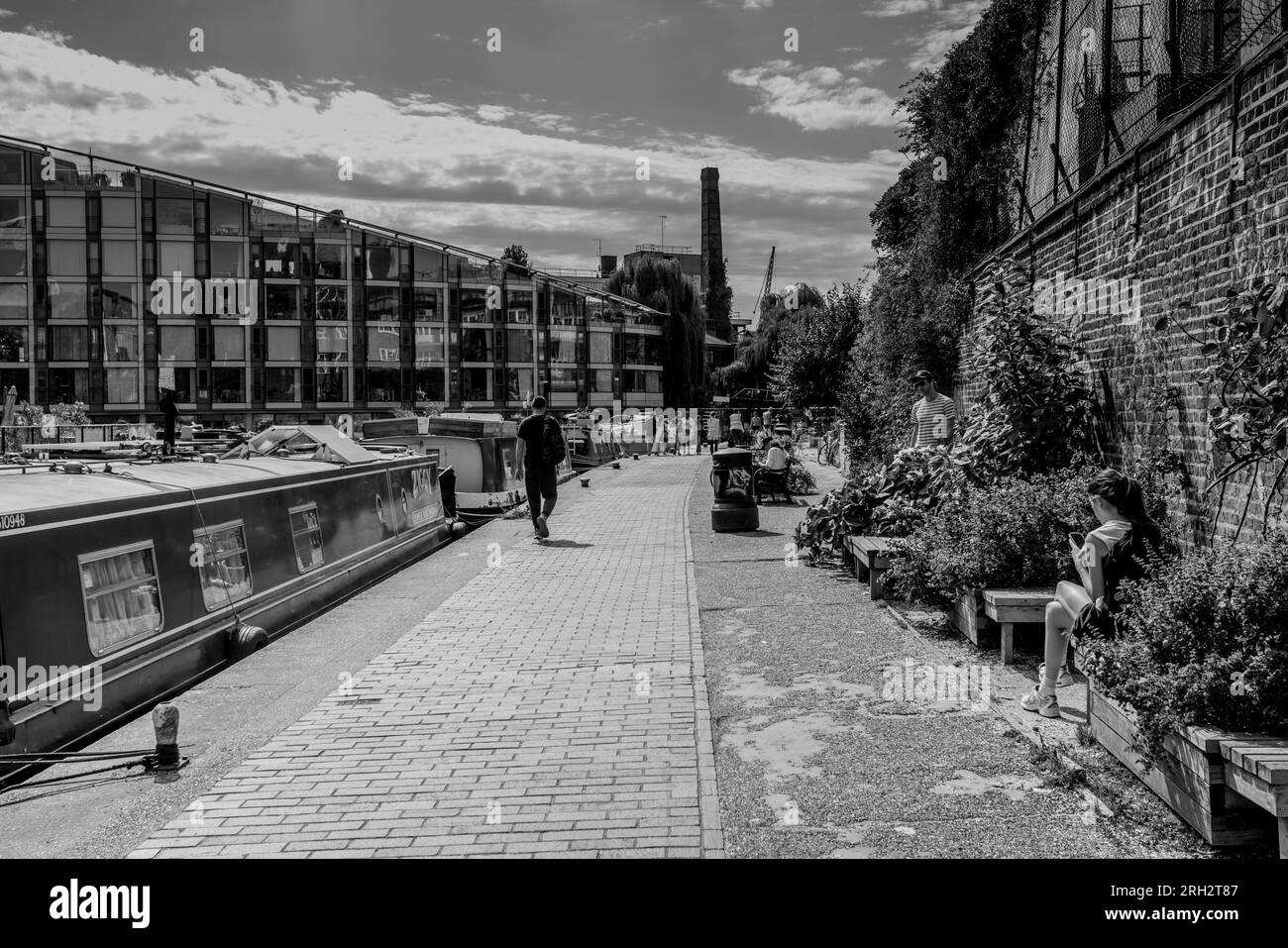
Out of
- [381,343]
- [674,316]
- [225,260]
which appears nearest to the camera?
[225,260]

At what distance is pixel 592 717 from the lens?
246 inches

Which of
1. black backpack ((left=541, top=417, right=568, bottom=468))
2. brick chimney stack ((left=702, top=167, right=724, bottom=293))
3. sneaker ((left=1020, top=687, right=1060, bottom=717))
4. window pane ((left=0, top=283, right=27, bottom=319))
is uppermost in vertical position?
brick chimney stack ((left=702, top=167, right=724, bottom=293))

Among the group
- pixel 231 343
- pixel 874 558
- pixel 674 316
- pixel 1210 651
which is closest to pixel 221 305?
pixel 231 343

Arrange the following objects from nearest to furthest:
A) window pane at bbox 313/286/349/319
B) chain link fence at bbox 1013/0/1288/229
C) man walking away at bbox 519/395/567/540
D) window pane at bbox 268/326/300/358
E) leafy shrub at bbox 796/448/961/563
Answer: chain link fence at bbox 1013/0/1288/229 → leafy shrub at bbox 796/448/961/563 → man walking away at bbox 519/395/567/540 → window pane at bbox 313/286/349/319 → window pane at bbox 268/326/300/358

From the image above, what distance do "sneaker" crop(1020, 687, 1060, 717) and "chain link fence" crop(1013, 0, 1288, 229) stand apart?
145 inches

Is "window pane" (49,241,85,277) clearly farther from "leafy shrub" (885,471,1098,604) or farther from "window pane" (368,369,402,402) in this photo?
"leafy shrub" (885,471,1098,604)

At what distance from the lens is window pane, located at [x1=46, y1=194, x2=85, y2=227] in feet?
195

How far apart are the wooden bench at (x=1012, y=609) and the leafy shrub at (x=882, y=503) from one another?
2.90 meters

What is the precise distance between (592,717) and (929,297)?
11.5m

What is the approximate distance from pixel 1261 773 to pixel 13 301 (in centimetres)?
6682

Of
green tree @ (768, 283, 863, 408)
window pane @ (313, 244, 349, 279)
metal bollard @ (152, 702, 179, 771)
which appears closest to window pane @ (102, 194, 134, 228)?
window pane @ (313, 244, 349, 279)

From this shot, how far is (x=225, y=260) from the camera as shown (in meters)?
61.4

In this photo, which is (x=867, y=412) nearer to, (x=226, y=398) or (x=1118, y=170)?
(x=1118, y=170)

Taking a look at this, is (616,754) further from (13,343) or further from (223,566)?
(13,343)
